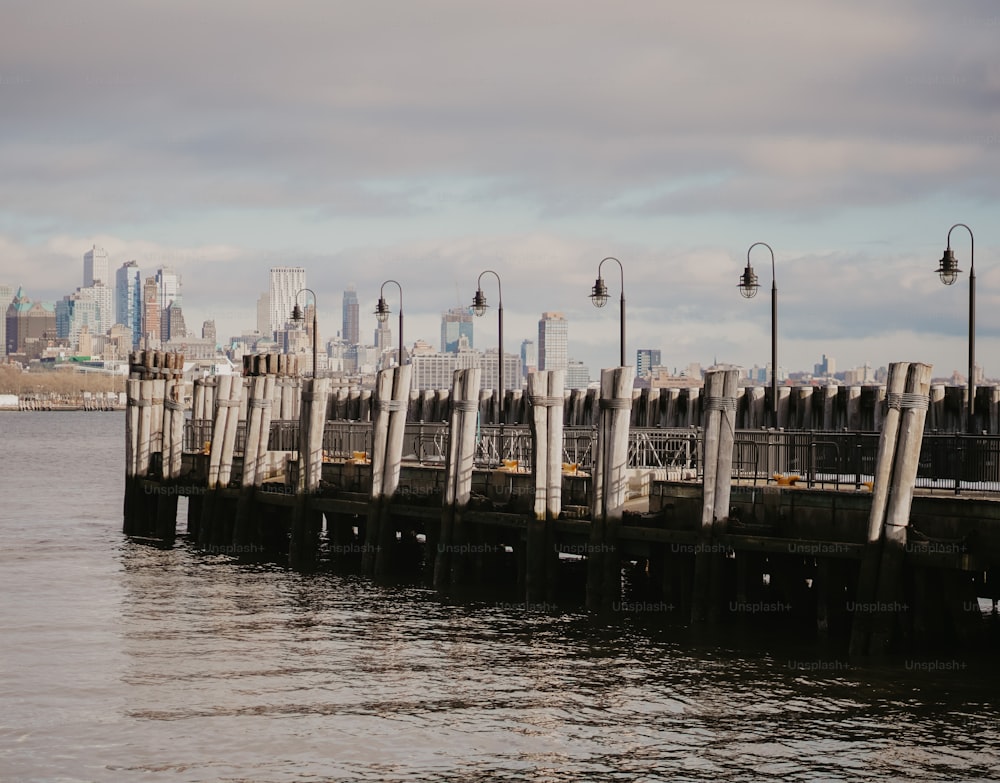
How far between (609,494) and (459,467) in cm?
443

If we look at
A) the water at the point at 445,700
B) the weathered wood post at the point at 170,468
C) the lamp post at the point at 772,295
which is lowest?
the water at the point at 445,700

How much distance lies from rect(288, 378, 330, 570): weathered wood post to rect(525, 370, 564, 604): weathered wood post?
28.8ft

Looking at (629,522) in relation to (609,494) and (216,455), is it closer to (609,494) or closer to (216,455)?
(609,494)

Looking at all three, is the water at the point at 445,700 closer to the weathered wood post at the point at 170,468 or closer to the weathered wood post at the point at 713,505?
the weathered wood post at the point at 713,505

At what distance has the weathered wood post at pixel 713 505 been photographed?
24.6 meters

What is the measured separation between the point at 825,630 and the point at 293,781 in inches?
413

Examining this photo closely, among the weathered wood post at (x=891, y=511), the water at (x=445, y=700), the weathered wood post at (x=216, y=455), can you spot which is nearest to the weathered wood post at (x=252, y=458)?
the weathered wood post at (x=216, y=455)

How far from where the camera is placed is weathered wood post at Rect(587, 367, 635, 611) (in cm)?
2636

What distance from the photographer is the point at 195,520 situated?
1797 inches

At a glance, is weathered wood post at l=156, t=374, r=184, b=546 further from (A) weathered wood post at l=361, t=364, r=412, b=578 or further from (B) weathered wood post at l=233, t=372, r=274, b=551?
(A) weathered wood post at l=361, t=364, r=412, b=578

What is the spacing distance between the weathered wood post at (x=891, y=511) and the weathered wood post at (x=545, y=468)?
7186 mm

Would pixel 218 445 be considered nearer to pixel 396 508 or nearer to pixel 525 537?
pixel 396 508


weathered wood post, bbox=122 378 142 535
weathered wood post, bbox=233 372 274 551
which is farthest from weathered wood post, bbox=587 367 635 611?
weathered wood post, bbox=122 378 142 535

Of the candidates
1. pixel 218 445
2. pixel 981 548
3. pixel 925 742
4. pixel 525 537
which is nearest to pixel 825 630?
pixel 981 548
